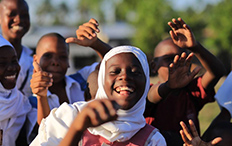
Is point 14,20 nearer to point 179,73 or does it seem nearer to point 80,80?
point 80,80

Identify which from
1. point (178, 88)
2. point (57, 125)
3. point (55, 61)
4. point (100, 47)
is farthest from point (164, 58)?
point (57, 125)

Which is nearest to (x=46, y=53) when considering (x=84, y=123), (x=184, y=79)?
(x=184, y=79)

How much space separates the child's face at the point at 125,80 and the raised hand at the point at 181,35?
652mm

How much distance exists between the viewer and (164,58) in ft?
10.7

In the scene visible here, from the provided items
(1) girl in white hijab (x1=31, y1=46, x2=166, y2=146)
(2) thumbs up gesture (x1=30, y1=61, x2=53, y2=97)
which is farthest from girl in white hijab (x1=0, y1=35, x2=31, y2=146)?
(1) girl in white hijab (x1=31, y1=46, x2=166, y2=146)

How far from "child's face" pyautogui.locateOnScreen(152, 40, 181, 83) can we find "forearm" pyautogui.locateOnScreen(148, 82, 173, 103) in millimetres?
302

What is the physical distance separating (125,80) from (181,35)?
90 centimetres

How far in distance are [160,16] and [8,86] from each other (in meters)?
16.7

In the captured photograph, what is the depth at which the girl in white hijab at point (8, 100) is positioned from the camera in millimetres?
2840

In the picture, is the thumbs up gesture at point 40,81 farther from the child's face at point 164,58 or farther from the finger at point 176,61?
the child's face at point 164,58

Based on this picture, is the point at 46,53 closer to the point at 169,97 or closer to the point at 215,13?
the point at 169,97

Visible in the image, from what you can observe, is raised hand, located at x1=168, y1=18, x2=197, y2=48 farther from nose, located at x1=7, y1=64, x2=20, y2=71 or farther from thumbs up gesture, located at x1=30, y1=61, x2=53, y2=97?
nose, located at x1=7, y1=64, x2=20, y2=71

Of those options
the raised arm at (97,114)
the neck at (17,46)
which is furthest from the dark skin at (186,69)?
the neck at (17,46)

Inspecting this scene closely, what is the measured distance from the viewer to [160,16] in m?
Result: 18.9
